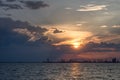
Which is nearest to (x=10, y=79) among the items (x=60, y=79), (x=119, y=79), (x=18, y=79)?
(x=18, y=79)

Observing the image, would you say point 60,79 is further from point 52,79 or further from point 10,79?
point 10,79

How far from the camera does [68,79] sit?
98.7m

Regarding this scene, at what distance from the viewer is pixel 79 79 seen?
9925 centimetres

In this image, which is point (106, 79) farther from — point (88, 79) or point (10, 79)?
point (10, 79)

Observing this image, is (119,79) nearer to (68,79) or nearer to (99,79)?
(99,79)

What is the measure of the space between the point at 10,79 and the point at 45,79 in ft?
36.6

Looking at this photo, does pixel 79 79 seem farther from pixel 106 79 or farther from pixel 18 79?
pixel 18 79

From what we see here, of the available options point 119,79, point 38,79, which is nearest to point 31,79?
point 38,79

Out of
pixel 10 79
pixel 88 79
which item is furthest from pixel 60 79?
pixel 10 79

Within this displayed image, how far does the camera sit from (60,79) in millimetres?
98250

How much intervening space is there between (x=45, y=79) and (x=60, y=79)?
502 centimetres

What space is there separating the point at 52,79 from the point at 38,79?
4.37 metres

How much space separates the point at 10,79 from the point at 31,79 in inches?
271

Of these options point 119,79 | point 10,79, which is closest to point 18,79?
point 10,79
